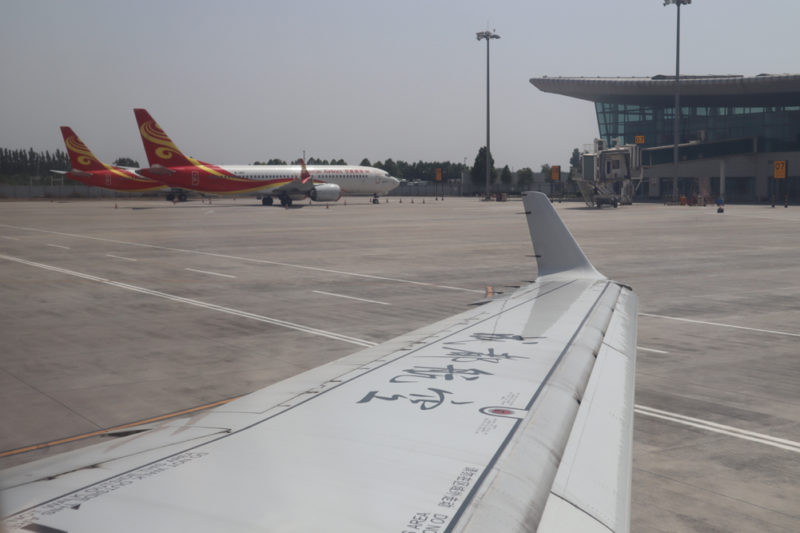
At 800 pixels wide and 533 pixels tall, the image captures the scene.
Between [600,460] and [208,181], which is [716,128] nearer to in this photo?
[208,181]

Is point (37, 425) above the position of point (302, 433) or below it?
below

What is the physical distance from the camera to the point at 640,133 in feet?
380

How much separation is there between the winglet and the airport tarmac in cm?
188

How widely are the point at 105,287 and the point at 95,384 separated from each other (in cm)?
1077

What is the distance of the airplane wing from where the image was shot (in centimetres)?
271

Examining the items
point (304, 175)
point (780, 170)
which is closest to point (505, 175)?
point (780, 170)

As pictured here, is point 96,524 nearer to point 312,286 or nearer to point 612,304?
point 612,304

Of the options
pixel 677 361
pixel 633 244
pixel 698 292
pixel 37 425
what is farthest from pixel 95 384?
pixel 633 244

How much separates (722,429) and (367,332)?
24.0 ft

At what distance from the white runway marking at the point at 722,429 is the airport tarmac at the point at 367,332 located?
3cm

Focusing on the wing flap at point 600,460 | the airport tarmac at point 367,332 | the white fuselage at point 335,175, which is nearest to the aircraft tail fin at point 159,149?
the white fuselage at point 335,175

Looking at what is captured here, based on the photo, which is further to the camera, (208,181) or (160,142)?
(208,181)

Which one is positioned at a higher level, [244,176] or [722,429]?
[244,176]

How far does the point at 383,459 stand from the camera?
3416mm
